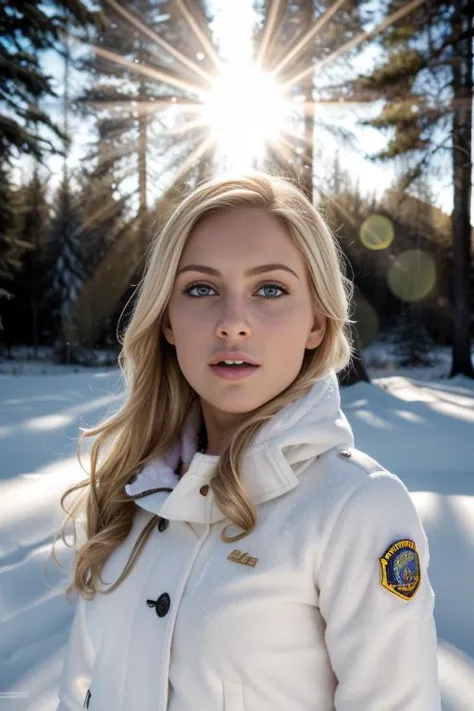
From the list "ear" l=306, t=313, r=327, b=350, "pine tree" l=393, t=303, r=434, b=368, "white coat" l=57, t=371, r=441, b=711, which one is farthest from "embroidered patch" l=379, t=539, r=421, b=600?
"pine tree" l=393, t=303, r=434, b=368

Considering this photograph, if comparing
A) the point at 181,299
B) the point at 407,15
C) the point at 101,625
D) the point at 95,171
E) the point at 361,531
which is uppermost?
the point at 407,15

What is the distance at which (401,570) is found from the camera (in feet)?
3.51

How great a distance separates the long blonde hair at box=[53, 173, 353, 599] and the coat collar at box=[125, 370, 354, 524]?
3 cm

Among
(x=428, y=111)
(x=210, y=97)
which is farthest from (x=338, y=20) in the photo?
(x=210, y=97)

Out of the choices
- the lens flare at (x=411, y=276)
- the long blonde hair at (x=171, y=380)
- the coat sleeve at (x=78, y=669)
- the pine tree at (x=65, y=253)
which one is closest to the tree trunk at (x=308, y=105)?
the long blonde hair at (x=171, y=380)

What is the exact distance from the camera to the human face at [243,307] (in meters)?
1.32

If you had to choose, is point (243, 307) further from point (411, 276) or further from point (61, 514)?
point (411, 276)

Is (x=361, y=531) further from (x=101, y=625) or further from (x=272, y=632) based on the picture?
(x=101, y=625)

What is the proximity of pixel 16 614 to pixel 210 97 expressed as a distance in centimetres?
1485

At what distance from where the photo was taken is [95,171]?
19.2 m

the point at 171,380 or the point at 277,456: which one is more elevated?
the point at 171,380

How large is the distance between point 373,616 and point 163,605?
0.42 meters

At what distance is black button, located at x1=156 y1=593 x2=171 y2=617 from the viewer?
3.98 ft

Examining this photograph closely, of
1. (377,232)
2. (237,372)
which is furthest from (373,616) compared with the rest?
(377,232)
